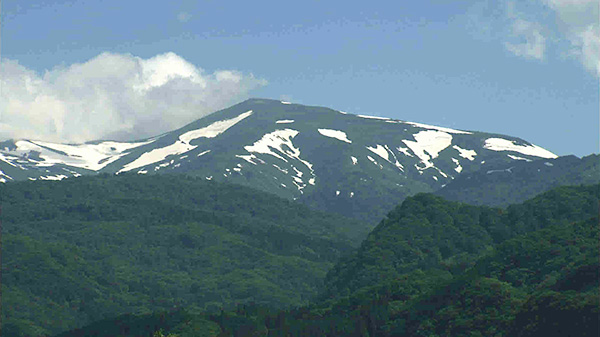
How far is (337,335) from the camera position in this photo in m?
178

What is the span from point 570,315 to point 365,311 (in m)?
62.6

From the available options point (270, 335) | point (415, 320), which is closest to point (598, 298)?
point (415, 320)

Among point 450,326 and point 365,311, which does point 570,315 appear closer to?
→ point 450,326

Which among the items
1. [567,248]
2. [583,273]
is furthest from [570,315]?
[567,248]

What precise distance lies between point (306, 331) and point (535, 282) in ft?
134

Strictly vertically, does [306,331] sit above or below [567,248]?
below

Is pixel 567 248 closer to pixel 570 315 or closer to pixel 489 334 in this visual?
pixel 489 334

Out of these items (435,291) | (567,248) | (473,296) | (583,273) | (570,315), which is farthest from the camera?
(567,248)

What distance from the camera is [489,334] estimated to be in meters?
156

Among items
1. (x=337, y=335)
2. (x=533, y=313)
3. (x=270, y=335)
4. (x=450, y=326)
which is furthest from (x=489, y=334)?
(x=270, y=335)

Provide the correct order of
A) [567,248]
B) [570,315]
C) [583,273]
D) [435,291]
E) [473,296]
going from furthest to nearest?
[567,248], [435,291], [473,296], [583,273], [570,315]

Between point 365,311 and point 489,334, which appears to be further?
point 365,311

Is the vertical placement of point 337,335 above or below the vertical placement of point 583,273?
below

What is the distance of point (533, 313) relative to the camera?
5404 inches
